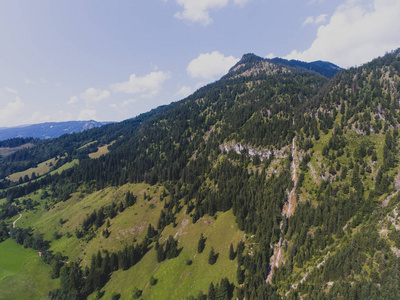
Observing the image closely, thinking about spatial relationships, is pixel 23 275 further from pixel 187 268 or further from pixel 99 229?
pixel 187 268

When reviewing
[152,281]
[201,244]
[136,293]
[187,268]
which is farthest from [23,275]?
[201,244]

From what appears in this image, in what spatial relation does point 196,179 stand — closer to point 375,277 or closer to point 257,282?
point 257,282

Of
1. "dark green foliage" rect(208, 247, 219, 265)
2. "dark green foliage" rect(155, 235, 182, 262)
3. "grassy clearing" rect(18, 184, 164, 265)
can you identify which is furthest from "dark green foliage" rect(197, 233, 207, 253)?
"grassy clearing" rect(18, 184, 164, 265)

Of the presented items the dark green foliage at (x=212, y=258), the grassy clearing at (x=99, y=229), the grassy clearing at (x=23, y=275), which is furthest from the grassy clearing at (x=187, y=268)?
the grassy clearing at (x=23, y=275)

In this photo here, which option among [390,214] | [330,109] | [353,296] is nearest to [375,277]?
[353,296]

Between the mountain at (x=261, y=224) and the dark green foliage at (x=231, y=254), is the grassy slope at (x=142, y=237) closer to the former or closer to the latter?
the mountain at (x=261, y=224)

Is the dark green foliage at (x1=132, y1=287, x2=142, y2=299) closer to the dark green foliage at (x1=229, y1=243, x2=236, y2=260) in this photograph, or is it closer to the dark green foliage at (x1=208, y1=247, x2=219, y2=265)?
the dark green foliage at (x1=208, y1=247, x2=219, y2=265)
